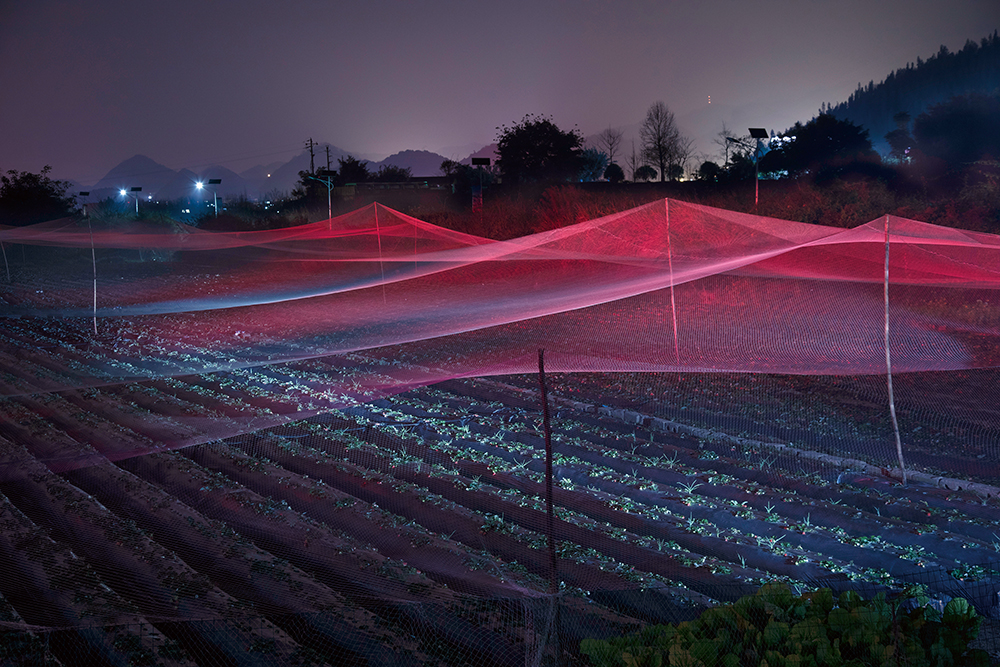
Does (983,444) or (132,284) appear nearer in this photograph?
(983,444)

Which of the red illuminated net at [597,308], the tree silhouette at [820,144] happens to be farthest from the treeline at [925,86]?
the red illuminated net at [597,308]

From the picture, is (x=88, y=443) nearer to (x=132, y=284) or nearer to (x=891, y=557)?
(x=891, y=557)

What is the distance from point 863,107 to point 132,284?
2204 inches

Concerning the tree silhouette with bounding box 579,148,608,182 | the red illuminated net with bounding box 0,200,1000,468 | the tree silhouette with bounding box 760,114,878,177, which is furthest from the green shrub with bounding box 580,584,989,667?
the tree silhouette with bounding box 579,148,608,182

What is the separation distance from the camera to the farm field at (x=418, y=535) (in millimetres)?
2322

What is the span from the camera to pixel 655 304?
6.98 metres

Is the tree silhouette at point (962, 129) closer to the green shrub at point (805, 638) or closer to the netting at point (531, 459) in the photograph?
the netting at point (531, 459)

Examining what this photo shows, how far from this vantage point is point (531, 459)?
4004 millimetres

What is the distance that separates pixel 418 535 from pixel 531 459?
1.12 meters

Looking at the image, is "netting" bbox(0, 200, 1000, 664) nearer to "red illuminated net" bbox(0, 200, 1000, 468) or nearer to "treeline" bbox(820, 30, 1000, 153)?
"red illuminated net" bbox(0, 200, 1000, 468)

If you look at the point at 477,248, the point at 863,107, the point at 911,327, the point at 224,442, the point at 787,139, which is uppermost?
the point at 863,107

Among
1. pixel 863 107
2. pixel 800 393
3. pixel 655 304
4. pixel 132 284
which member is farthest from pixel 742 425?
pixel 863 107

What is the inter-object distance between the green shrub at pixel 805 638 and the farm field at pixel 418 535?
0.94 ft

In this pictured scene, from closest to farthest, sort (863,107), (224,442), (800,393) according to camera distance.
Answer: (224,442) < (800,393) < (863,107)
